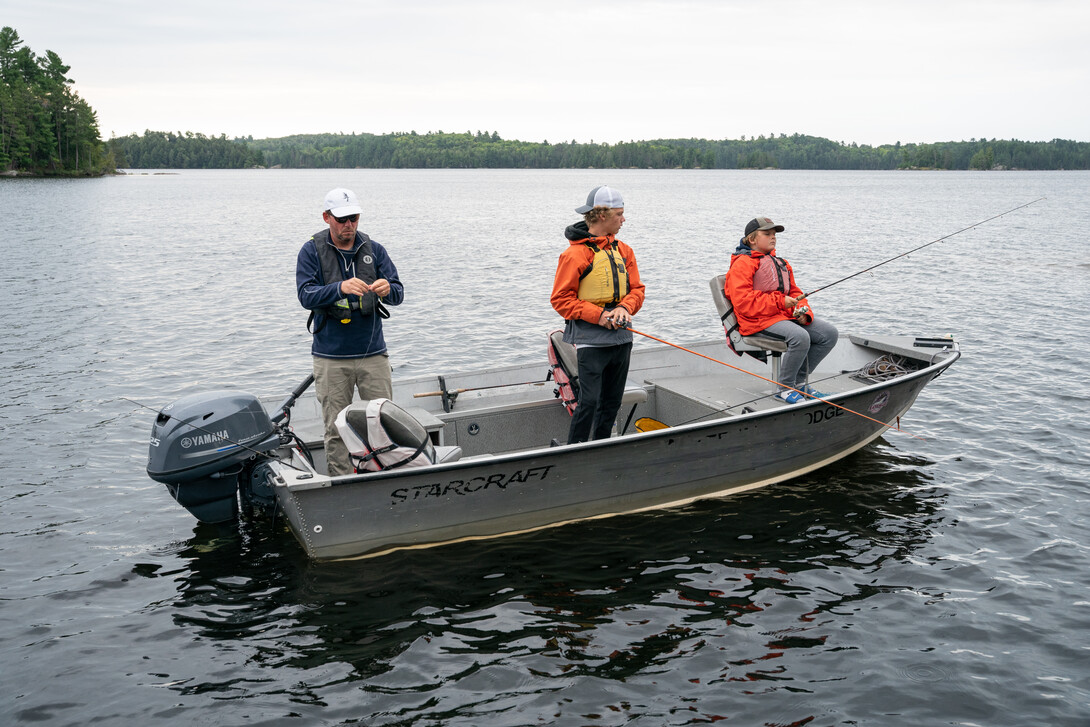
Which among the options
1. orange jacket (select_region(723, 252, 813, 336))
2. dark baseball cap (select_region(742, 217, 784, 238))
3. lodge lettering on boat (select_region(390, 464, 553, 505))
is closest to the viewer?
lodge lettering on boat (select_region(390, 464, 553, 505))

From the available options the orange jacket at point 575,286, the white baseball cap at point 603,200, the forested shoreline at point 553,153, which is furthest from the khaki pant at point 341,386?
the forested shoreline at point 553,153

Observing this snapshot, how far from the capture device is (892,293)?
1891cm

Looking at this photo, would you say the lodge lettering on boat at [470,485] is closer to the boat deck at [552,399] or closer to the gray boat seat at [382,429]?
the gray boat seat at [382,429]

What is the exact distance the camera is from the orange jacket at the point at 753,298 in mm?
7266

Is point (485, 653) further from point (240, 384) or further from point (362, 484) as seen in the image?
point (240, 384)

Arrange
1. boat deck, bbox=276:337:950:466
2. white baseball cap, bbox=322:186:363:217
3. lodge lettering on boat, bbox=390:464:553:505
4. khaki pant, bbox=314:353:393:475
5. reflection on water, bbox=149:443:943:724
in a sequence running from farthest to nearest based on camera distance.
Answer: boat deck, bbox=276:337:950:466, khaki pant, bbox=314:353:393:475, lodge lettering on boat, bbox=390:464:553:505, white baseball cap, bbox=322:186:363:217, reflection on water, bbox=149:443:943:724

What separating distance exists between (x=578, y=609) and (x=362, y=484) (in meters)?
1.57

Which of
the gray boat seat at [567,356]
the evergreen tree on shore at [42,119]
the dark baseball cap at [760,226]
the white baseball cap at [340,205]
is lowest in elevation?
the gray boat seat at [567,356]

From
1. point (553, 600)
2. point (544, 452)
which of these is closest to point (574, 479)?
point (544, 452)

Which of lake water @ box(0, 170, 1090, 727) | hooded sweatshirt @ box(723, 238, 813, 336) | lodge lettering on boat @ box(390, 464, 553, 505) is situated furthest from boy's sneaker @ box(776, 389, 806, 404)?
lodge lettering on boat @ box(390, 464, 553, 505)

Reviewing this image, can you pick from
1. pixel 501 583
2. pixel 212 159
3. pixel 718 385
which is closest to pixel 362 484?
pixel 501 583

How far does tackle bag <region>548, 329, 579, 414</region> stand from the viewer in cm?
671

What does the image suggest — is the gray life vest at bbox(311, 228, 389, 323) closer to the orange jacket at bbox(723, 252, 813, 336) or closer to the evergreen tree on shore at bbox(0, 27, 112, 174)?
the orange jacket at bbox(723, 252, 813, 336)

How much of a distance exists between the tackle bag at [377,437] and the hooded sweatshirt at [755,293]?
318 centimetres
